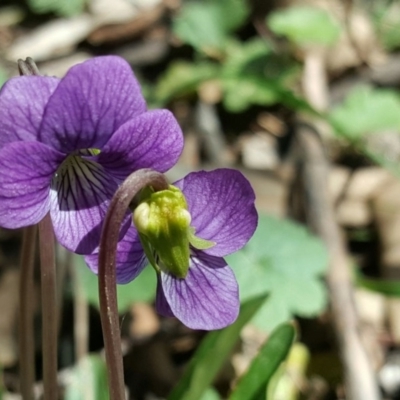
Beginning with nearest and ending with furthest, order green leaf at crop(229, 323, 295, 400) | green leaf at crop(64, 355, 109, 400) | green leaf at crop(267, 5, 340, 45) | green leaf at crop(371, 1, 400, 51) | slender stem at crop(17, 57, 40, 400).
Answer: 1. slender stem at crop(17, 57, 40, 400)
2. green leaf at crop(229, 323, 295, 400)
3. green leaf at crop(64, 355, 109, 400)
4. green leaf at crop(267, 5, 340, 45)
5. green leaf at crop(371, 1, 400, 51)

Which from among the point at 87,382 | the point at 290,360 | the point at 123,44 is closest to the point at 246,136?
the point at 123,44

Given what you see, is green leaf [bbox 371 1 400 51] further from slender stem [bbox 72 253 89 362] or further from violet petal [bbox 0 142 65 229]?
violet petal [bbox 0 142 65 229]

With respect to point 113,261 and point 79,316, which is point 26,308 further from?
point 79,316

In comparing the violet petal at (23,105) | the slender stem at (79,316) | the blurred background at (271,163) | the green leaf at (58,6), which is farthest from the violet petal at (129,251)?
the green leaf at (58,6)

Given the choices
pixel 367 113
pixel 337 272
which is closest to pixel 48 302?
pixel 337 272

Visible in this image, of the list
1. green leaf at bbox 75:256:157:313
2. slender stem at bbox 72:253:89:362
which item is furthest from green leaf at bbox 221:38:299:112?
slender stem at bbox 72:253:89:362

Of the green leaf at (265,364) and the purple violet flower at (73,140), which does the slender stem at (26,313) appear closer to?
the purple violet flower at (73,140)

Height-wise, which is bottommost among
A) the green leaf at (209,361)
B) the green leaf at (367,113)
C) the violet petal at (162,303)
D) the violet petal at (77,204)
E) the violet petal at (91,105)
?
the green leaf at (367,113)
